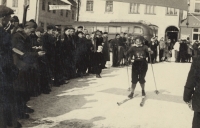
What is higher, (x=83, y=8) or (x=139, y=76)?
(x=83, y=8)

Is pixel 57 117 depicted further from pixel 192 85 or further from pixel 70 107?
pixel 192 85

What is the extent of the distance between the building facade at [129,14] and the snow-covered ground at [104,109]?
24149 millimetres

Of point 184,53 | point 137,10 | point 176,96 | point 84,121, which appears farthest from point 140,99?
point 137,10

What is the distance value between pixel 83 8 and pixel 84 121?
94.2ft

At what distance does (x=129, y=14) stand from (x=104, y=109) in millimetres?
27496

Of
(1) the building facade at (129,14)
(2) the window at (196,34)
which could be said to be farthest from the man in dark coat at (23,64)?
(2) the window at (196,34)

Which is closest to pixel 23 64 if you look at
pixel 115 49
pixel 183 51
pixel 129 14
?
pixel 115 49

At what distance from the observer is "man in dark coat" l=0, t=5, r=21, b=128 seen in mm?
3514

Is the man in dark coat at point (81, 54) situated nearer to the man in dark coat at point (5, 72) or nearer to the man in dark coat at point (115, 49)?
the man in dark coat at point (115, 49)

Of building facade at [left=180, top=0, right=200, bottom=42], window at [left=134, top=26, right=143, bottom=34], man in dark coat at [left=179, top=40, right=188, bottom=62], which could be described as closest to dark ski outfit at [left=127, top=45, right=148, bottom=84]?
man in dark coat at [left=179, top=40, right=188, bottom=62]

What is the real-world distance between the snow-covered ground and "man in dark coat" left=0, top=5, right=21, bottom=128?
137 cm

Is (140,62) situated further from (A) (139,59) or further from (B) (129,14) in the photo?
(B) (129,14)

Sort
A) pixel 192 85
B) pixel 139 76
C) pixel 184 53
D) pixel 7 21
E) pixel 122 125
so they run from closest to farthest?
pixel 192 85
pixel 7 21
pixel 122 125
pixel 139 76
pixel 184 53

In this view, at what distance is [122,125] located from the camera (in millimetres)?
5309
